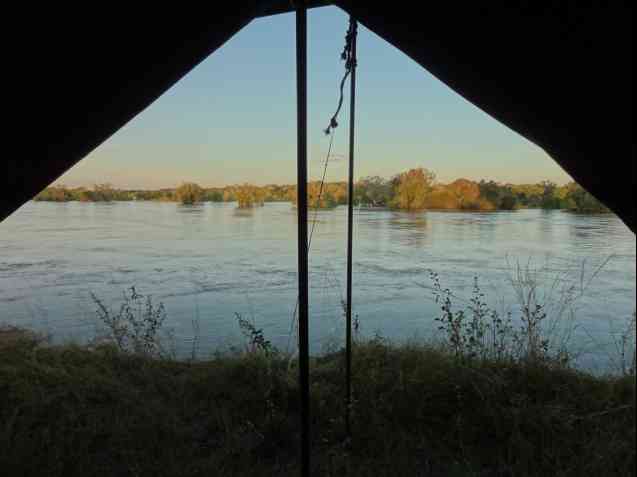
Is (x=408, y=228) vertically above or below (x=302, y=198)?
below

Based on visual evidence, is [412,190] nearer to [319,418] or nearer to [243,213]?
[319,418]

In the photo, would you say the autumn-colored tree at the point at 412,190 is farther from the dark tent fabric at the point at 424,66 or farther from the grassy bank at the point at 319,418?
the dark tent fabric at the point at 424,66

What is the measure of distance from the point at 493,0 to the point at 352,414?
87.2 inches

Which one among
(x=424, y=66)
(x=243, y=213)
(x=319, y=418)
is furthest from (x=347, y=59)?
(x=243, y=213)

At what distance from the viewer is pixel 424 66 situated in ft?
A: 3.62

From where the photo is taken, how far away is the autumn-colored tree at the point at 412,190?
180 inches

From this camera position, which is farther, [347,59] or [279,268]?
[279,268]

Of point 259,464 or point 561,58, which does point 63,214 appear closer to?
point 259,464

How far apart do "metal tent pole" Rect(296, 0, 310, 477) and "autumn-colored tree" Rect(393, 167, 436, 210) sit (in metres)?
3.39

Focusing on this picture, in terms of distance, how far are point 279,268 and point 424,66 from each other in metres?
5.70

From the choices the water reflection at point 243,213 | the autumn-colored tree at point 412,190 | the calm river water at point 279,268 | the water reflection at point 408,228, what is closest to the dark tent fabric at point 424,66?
the calm river water at point 279,268

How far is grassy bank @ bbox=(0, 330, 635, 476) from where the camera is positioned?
7.01 feet

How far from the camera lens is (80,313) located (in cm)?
469

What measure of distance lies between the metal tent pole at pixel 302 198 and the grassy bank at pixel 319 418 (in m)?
1.00
